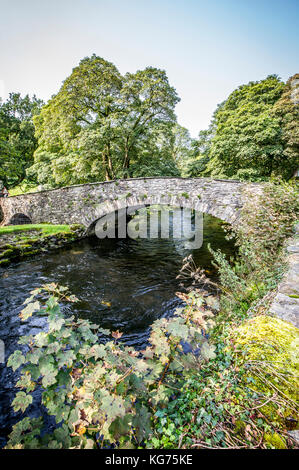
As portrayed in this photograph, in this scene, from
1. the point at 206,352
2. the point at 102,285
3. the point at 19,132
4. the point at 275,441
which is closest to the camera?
the point at 275,441

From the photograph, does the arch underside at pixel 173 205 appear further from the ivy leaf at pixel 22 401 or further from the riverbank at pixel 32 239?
the ivy leaf at pixel 22 401

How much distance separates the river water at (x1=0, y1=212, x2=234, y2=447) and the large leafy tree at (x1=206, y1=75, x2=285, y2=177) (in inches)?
211

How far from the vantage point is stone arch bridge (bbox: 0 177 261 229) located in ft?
25.9

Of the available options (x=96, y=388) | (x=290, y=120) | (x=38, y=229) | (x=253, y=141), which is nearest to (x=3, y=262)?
(x=38, y=229)

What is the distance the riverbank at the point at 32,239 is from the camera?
816 cm

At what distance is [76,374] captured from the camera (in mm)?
1659

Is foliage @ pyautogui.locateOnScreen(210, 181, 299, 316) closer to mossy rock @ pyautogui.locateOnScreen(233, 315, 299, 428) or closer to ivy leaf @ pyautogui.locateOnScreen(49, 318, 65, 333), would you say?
mossy rock @ pyautogui.locateOnScreen(233, 315, 299, 428)

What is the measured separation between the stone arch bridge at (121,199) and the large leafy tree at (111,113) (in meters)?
2.37

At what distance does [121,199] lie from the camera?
33.1 feet

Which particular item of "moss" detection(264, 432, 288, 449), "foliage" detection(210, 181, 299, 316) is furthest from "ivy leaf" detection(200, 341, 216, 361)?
"foliage" detection(210, 181, 299, 316)

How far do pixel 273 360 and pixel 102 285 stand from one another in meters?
5.63

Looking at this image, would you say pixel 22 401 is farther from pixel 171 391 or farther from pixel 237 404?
pixel 237 404

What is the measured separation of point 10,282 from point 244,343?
23.6ft

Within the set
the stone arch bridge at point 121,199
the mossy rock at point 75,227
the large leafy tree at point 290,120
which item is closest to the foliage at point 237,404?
the stone arch bridge at point 121,199
